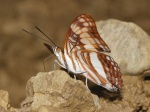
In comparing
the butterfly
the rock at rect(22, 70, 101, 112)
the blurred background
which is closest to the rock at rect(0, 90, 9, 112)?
the rock at rect(22, 70, 101, 112)

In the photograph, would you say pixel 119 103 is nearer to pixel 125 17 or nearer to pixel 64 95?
pixel 64 95

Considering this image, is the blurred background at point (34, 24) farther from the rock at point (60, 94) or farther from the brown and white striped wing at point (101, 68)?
the rock at point (60, 94)

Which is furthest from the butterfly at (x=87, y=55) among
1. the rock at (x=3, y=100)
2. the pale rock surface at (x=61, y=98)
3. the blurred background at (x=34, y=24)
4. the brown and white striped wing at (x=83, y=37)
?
the blurred background at (x=34, y=24)

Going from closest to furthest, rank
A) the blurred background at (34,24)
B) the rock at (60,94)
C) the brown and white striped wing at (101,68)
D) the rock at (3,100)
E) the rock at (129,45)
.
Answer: the rock at (60,94), the rock at (3,100), the brown and white striped wing at (101,68), the rock at (129,45), the blurred background at (34,24)

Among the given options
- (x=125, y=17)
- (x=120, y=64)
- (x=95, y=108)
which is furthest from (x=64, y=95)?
(x=125, y=17)

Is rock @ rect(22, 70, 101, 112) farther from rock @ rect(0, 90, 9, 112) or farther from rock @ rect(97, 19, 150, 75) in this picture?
rock @ rect(97, 19, 150, 75)

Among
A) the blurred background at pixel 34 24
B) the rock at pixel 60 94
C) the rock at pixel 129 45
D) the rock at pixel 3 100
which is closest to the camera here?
the rock at pixel 60 94
